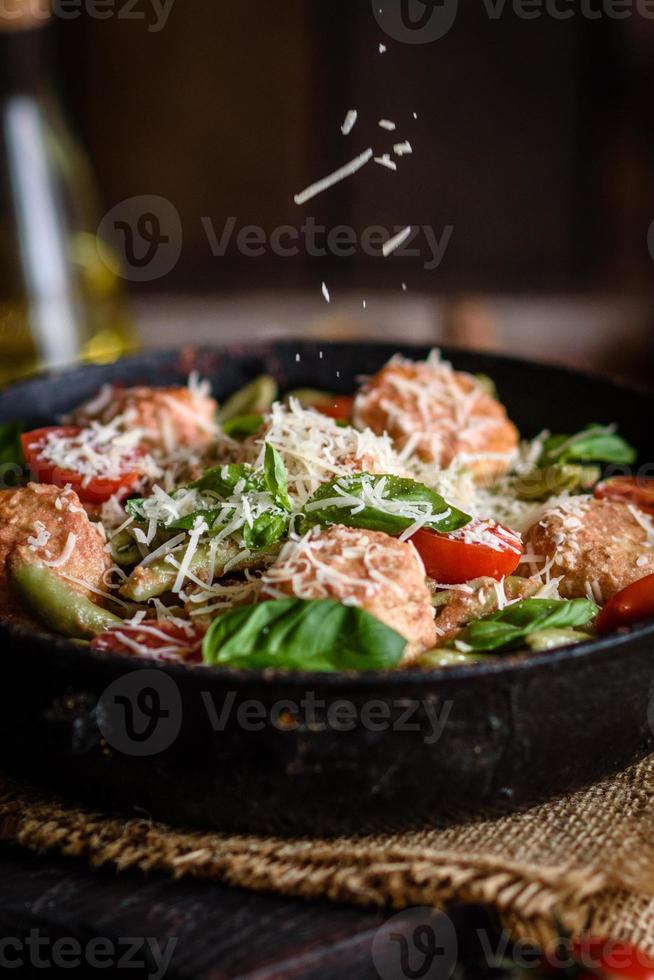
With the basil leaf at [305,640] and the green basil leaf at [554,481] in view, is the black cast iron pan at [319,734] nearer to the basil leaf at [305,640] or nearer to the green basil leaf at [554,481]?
the basil leaf at [305,640]

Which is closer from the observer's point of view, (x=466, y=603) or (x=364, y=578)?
(x=364, y=578)

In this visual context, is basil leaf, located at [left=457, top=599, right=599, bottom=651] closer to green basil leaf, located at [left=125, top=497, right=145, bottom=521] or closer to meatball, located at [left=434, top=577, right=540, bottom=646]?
meatball, located at [left=434, top=577, right=540, bottom=646]

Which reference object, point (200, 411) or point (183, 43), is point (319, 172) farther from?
point (200, 411)

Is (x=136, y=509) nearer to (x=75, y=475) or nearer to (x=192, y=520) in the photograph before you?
(x=192, y=520)

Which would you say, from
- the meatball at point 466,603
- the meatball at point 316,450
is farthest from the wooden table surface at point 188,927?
the meatball at point 316,450

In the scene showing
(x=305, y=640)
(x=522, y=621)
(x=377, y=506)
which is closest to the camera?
(x=305, y=640)

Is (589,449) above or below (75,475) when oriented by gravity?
below

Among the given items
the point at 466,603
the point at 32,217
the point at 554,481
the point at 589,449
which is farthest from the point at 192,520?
the point at 32,217

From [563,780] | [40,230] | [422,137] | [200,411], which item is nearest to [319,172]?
[422,137]
